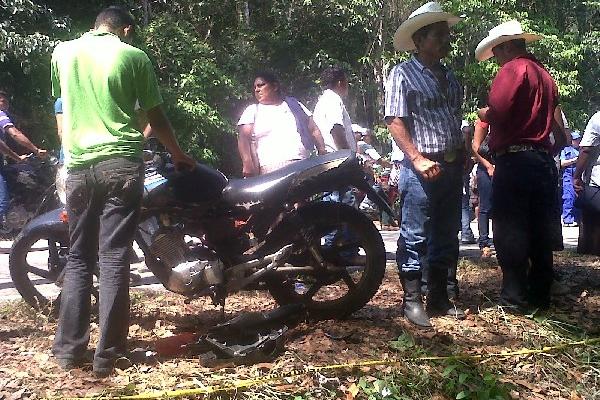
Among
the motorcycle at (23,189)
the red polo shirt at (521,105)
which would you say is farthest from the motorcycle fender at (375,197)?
the motorcycle at (23,189)

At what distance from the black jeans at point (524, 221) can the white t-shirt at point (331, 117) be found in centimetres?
185

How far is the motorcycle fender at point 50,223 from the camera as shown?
459 cm

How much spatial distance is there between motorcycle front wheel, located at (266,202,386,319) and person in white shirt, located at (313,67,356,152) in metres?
1.82

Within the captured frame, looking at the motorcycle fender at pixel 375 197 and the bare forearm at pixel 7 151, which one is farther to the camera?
the bare forearm at pixel 7 151

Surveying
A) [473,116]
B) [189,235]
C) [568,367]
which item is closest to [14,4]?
[189,235]

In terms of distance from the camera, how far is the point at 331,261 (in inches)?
178

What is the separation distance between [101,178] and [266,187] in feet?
3.61

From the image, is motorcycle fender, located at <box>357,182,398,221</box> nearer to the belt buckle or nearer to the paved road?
the belt buckle

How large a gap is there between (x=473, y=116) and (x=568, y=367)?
629 inches

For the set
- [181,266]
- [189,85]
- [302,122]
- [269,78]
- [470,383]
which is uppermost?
[189,85]

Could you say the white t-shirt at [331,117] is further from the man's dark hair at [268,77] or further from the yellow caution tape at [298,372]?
the yellow caution tape at [298,372]

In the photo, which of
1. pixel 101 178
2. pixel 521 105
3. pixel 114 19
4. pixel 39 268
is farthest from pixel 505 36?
pixel 39 268

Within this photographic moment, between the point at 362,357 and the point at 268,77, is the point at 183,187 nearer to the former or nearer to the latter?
the point at 362,357

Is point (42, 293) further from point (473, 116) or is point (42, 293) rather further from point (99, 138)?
point (473, 116)
